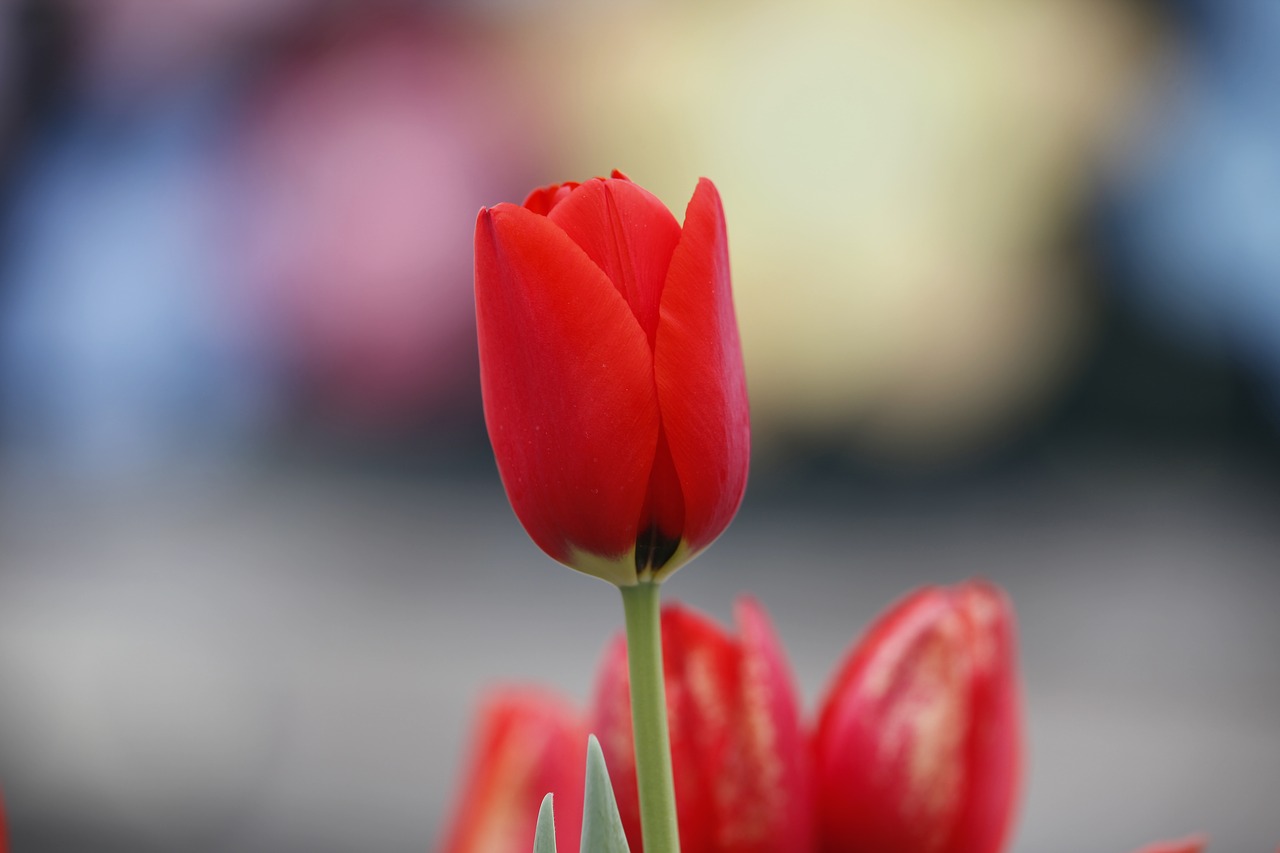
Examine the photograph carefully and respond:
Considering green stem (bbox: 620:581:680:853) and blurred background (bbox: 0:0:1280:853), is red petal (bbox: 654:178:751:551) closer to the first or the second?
green stem (bbox: 620:581:680:853)


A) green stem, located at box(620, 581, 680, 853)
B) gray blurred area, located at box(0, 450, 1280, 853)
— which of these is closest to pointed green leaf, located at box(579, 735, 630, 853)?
green stem, located at box(620, 581, 680, 853)

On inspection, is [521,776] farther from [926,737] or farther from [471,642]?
[471,642]

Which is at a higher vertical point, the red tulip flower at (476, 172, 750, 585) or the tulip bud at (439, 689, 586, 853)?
Result: the red tulip flower at (476, 172, 750, 585)

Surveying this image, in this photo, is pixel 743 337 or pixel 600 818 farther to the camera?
pixel 743 337

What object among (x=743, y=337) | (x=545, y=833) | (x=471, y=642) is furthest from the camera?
(x=471, y=642)

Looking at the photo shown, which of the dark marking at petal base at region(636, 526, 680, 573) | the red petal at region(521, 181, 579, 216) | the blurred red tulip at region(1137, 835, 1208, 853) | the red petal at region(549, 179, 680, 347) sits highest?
the red petal at region(521, 181, 579, 216)

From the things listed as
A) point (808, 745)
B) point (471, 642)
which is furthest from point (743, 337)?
point (808, 745)
